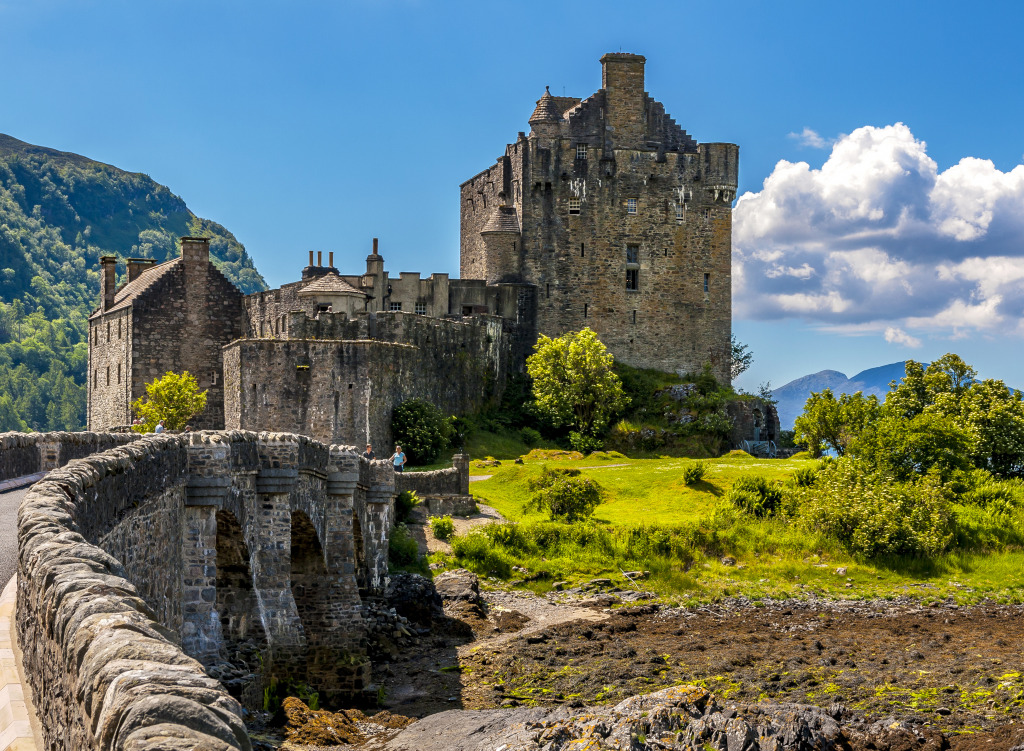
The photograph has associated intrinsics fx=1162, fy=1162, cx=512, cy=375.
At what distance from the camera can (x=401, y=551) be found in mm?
38156

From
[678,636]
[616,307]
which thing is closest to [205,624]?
[678,636]

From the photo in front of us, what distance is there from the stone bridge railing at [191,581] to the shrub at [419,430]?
44.3 ft

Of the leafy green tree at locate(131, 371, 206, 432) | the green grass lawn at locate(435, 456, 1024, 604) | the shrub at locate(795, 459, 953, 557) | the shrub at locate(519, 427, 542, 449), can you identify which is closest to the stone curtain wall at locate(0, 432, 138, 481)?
the green grass lawn at locate(435, 456, 1024, 604)

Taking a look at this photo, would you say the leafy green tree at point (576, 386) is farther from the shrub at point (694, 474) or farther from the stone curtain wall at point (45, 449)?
the stone curtain wall at point (45, 449)

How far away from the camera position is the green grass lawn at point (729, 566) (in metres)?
39.2

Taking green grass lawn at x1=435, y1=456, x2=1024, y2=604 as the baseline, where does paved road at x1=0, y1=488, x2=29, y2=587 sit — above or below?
above

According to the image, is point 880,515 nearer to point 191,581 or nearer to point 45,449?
point 45,449

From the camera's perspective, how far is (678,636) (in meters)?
33.3

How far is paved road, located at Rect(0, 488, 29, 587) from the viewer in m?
13.4

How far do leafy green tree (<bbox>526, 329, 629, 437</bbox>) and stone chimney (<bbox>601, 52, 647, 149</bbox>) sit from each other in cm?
1725

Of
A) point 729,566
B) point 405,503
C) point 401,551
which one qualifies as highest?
point 405,503

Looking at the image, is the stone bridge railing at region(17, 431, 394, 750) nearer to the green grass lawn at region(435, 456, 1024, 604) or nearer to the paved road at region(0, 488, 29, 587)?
A: the paved road at region(0, 488, 29, 587)

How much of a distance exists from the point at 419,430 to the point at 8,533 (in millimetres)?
35241

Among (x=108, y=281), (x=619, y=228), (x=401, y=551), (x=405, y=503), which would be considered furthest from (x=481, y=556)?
(x=108, y=281)
